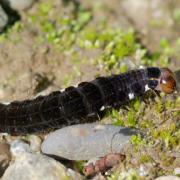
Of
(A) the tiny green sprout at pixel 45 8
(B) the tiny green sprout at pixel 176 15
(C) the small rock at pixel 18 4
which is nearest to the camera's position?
(C) the small rock at pixel 18 4

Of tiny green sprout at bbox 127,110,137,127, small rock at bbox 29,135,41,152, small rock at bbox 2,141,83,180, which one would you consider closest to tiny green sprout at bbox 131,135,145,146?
tiny green sprout at bbox 127,110,137,127

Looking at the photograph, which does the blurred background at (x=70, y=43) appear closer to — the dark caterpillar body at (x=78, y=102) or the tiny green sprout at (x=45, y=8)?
the tiny green sprout at (x=45, y=8)

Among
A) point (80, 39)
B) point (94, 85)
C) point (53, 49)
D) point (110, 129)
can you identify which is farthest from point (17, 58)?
point (110, 129)

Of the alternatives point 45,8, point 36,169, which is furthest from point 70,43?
point 36,169

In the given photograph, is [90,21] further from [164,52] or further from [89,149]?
[89,149]

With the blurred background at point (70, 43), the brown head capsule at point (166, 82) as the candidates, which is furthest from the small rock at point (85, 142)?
the blurred background at point (70, 43)

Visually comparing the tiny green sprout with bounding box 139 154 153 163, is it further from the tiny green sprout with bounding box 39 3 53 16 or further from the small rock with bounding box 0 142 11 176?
the tiny green sprout with bounding box 39 3 53 16
